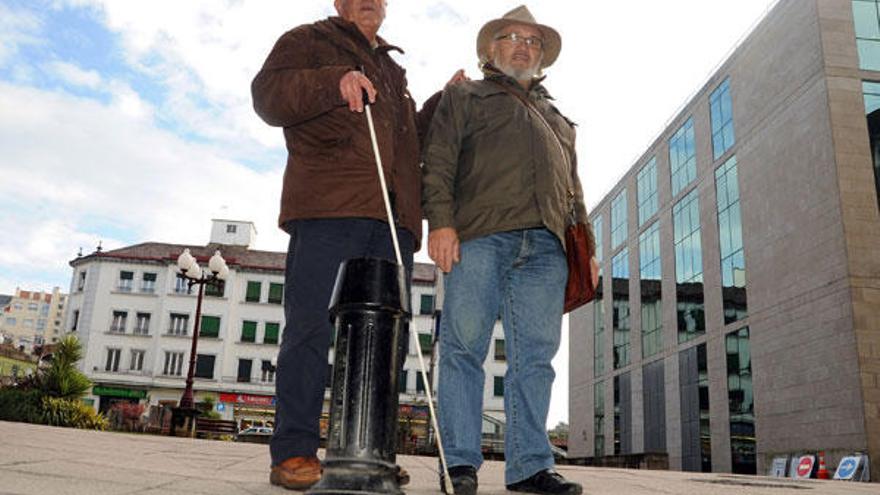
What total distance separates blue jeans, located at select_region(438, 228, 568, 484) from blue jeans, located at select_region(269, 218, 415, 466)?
0.62 metres

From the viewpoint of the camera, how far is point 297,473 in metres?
2.59

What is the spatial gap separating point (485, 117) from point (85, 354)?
39.9m

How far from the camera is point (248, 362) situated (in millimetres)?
38406

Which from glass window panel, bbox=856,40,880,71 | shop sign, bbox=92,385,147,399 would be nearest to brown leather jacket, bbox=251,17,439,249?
glass window panel, bbox=856,40,880,71

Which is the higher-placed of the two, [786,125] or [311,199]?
[786,125]

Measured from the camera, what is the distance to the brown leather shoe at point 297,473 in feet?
8.42

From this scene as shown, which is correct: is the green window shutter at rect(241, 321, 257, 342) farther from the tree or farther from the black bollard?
the black bollard

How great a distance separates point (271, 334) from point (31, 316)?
108 m

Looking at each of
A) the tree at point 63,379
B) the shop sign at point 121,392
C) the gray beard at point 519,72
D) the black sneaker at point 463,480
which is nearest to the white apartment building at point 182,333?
the shop sign at point 121,392

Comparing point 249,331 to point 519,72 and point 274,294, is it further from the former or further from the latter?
point 519,72

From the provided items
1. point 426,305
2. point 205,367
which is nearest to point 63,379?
point 205,367

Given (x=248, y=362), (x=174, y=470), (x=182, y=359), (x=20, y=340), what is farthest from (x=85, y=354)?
(x=20, y=340)

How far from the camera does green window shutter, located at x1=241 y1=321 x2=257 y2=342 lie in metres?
39.1

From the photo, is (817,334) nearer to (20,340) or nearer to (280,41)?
(280,41)
